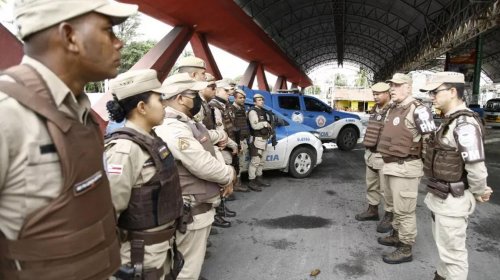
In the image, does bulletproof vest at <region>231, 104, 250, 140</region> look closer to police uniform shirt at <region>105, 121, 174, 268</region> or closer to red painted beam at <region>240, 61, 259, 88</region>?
police uniform shirt at <region>105, 121, 174, 268</region>

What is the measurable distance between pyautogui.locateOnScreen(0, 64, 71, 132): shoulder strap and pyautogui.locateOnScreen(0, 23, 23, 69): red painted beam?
8.76ft

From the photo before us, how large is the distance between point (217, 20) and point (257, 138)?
11.0 ft

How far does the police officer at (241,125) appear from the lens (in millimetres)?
5984

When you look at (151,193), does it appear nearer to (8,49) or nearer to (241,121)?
(8,49)

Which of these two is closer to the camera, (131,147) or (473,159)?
(131,147)

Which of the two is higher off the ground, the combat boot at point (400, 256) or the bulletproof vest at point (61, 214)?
the bulletproof vest at point (61, 214)

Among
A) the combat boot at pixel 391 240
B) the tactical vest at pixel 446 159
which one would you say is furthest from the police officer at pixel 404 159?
the tactical vest at pixel 446 159

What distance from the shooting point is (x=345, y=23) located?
2345cm

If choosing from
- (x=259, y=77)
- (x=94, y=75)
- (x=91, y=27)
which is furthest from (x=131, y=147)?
(x=259, y=77)

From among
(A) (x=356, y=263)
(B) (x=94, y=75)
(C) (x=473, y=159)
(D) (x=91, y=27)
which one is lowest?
(A) (x=356, y=263)

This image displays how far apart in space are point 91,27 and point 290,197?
5.07 metres

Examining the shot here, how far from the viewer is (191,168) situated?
235 cm

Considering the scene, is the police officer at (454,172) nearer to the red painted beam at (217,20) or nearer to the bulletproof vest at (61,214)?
the bulletproof vest at (61,214)

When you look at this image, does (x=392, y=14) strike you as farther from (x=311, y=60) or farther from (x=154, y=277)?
(x=154, y=277)
